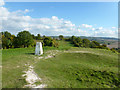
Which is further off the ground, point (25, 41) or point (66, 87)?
point (25, 41)

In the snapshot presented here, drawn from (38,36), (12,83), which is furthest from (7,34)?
(12,83)

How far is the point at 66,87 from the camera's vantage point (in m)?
7.46

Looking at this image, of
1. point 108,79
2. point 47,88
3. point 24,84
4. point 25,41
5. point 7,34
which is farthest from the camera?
point 7,34

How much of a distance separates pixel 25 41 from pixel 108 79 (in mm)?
38081

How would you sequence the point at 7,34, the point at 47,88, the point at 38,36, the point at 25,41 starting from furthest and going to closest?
the point at 38,36, the point at 7,34, the point at 25,41, the point at 47,88

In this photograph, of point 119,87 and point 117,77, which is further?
point 117,77

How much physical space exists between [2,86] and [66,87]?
5.92 meters

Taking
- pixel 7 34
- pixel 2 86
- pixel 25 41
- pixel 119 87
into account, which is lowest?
pixel 119 87

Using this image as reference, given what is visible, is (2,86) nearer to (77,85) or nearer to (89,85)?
(77,85)

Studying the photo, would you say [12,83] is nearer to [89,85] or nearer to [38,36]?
[89,85]

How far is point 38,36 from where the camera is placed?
76938mm

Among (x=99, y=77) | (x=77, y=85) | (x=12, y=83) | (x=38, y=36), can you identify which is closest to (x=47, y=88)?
(x=77, y=85)

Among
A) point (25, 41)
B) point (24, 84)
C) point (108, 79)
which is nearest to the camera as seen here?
point (24, 84)

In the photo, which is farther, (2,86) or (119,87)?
(119,87)
